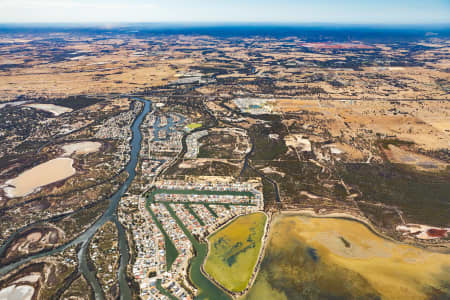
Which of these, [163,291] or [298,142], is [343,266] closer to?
[163,291]

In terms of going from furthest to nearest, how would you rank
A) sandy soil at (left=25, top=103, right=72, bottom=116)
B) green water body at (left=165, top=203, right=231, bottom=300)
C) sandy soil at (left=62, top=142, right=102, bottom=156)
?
sandy soil at (left=25, top=103, right=72, bottom=116)
sandy soil at (left=62, top=142, right=102, bottom=156)
green water body at (left=165, top=203, right=231, bottom=300)

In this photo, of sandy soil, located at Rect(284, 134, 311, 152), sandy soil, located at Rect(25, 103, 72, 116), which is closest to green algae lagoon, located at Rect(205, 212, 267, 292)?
sandy soil, located at Rect(284, 134, 311, 152)

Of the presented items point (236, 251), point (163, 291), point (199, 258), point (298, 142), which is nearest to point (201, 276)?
point (199, 258)

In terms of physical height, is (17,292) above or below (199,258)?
below

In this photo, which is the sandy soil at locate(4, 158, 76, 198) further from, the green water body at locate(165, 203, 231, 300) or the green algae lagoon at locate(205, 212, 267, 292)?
the green algae lagoon at locate(205, 212, 267, 292)

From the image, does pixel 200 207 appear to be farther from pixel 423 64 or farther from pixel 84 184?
pixel 423 64

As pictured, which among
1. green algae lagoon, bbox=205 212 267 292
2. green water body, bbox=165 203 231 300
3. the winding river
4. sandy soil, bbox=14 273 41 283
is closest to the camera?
green water body, bbox=165 203 231 300

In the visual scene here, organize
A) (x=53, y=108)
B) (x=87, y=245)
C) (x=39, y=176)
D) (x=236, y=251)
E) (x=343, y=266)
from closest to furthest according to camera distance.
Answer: (x=343, y=266)
(x=236, y=251)
(x=87, y=245)
(x=39, y=176)
(x=53, y=108)

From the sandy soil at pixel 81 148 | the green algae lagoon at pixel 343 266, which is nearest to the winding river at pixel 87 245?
the green algae lagoon at pixel 343 266
